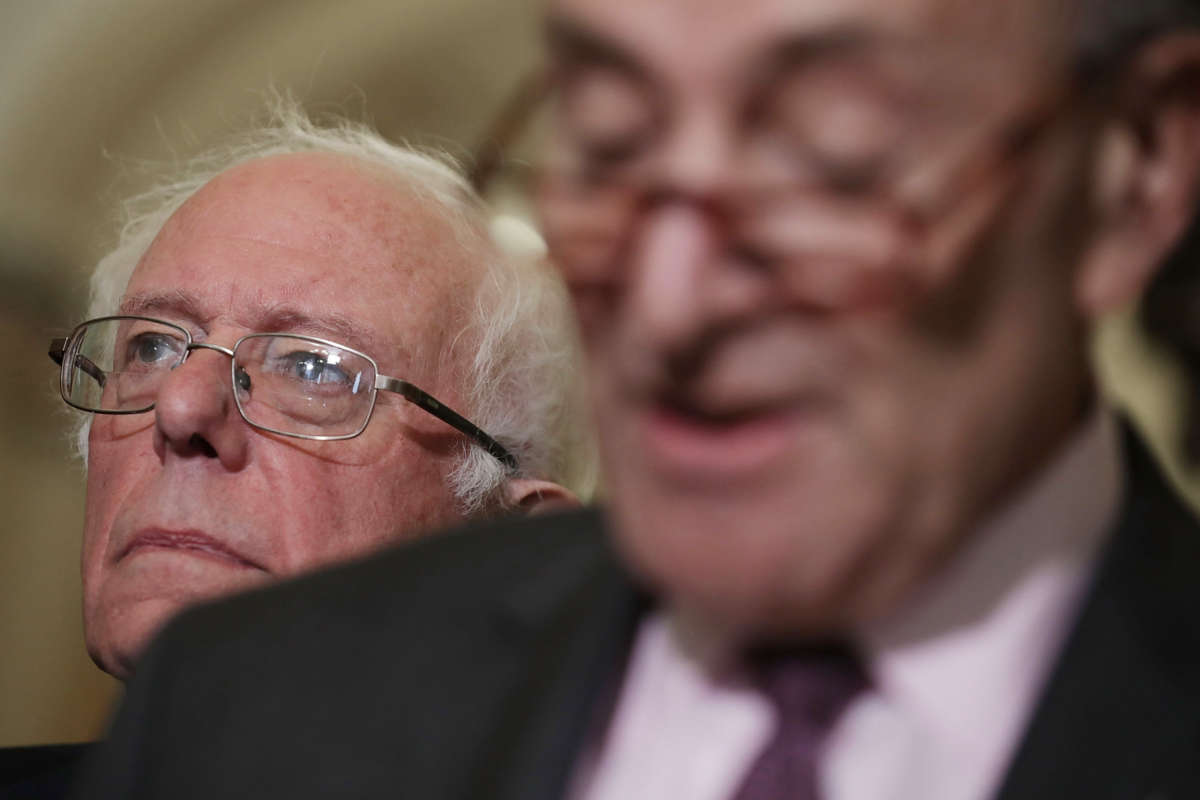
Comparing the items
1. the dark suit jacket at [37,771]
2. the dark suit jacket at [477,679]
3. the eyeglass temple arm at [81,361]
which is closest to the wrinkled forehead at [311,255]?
the eyeglass temple arm at [81,361]

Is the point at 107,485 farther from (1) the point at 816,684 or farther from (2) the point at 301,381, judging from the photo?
(1) the point at 816,684

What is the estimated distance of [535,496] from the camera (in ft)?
6.55

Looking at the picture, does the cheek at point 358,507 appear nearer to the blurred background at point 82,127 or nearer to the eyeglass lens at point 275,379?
the eyeglass lens at point 275,379

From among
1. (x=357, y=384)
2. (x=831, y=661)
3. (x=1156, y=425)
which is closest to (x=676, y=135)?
(x=831, y=661)

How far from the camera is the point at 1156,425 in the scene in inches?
39.0

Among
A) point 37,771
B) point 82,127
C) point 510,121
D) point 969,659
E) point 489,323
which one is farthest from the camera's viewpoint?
point 510,121

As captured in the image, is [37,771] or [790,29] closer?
[790,29]

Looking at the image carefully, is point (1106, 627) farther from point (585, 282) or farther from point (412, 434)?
point (412, 434)

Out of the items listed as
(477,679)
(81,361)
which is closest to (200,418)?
(81,361)

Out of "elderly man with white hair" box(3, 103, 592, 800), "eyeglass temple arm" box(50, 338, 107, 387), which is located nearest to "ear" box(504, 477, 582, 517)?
"elderly man with white hair" box(3, 103, 592, 800)

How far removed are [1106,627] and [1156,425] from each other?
28 centimetres

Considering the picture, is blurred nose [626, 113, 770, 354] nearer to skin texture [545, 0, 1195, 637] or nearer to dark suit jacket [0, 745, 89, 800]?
skin texture [545, 0, 1195, 637]

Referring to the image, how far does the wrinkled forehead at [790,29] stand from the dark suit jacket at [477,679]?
0.94ft

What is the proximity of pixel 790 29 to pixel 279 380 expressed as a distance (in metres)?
1.20
